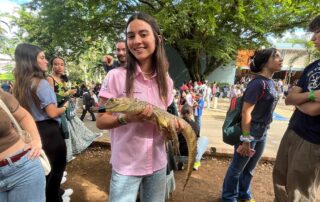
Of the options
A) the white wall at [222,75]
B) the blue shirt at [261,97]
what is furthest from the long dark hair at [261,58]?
the white wall at [222,75]

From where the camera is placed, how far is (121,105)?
150 cm

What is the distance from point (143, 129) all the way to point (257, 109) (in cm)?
168

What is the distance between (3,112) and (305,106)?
2.24m

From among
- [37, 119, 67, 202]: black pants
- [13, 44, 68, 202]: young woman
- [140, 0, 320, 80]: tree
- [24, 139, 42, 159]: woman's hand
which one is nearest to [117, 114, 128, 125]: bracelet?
[24, 139, 42, 159]: woman's hand

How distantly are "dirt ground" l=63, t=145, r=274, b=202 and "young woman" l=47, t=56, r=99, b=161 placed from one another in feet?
1.00

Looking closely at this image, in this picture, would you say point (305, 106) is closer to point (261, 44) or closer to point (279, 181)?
point (279, 181)

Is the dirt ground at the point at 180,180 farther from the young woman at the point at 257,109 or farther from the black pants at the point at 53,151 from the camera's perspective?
the young woman at the point at 257,109

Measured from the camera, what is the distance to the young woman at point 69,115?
3.54m

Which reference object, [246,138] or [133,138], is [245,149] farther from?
[133,138]

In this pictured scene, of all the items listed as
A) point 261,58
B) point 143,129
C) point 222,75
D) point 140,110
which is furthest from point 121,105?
point 222,75

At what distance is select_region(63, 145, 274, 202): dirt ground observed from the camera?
11.9 ft

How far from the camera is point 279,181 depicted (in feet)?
8.25

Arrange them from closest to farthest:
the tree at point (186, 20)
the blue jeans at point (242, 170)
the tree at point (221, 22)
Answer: the blue jeans at point (242, 170), the tree at point (221, 22), the tree at point (186, 20)

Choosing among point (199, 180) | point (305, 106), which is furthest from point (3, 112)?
point (199, 180)
